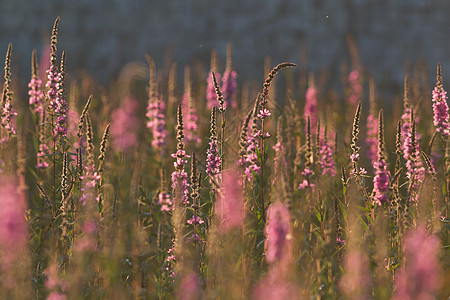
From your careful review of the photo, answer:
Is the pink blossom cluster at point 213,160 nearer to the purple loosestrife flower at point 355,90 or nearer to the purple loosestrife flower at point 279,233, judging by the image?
the purple loosestrife flower at point 279,233

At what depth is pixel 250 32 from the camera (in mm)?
11266

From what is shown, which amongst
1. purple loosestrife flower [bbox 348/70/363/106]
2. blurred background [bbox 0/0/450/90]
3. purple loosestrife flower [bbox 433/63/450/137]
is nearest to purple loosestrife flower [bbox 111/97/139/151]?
purple loosestrife flower [bbox 433/63/450/137]

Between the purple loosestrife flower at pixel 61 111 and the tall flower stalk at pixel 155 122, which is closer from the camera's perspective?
the purple loosestrife flower at pixel 61 111

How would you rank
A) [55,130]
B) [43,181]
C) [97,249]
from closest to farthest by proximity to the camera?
[97,249] → [55,130] → [43,181]

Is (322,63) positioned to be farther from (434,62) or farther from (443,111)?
(443,111)

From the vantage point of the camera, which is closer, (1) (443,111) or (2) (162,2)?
(1) (443,111)

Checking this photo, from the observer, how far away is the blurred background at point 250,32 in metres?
11.2

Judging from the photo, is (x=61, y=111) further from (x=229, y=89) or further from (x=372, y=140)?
(x=372, y=140)

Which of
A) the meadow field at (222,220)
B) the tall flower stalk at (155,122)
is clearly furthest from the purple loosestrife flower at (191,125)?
the tall flower stalk at (155,122)

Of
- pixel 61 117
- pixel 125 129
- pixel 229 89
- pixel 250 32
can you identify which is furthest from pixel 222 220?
pixel 250 32

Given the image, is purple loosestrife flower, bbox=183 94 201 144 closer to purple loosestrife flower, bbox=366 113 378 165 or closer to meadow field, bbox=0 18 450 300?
meadow field, bbox=0 18 450 300

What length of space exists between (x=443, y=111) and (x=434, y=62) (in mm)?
8212

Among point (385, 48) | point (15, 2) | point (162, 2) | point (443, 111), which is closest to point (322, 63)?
point (385, 48)

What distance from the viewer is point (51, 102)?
10.3 ft
